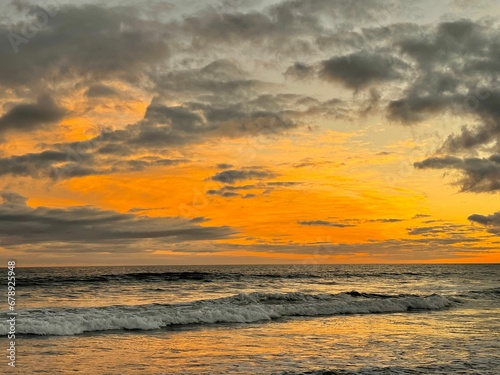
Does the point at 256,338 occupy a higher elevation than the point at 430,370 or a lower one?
lower

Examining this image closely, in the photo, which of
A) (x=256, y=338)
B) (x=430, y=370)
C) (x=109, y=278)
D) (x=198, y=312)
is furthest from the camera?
Result: (x=109, y=278)

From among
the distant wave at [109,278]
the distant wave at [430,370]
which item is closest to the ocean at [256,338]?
the distant wave at [430,370]

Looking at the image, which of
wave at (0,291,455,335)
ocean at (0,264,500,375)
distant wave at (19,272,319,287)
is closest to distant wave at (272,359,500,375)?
ocean at (0,264,500,375)

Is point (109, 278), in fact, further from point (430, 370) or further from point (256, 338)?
point (430, 370)

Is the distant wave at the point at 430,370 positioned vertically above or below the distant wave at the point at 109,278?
above

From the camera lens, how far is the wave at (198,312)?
2538 cm

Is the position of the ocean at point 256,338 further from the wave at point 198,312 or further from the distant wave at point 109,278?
the distant wave at point 109,278

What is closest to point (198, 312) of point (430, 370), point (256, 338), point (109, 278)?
point (256, 338)

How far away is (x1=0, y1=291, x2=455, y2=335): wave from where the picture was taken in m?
25.4

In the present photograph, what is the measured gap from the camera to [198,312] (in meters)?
30.7

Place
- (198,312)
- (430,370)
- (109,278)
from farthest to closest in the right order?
1. (109,278)
2. (198,312)
3. (430,370)

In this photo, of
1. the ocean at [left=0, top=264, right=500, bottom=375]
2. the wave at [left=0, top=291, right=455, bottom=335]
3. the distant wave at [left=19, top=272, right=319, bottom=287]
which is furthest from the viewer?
the distant wave at [left=19, top=272, right=319, bottom=287]

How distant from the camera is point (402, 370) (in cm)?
1647

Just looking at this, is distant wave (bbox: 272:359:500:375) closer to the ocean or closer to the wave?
the ocean
